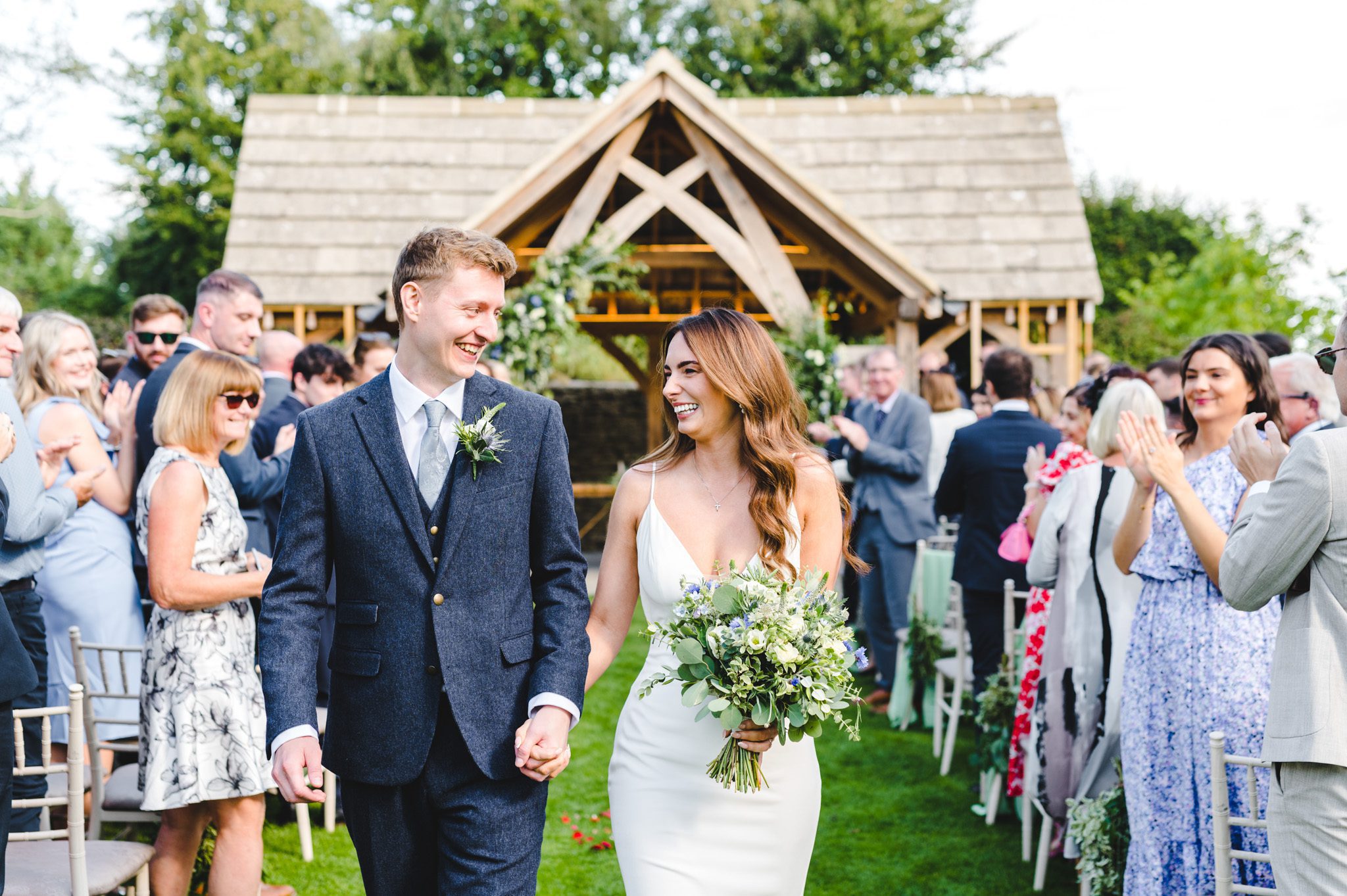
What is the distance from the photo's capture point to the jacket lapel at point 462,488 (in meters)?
2.67

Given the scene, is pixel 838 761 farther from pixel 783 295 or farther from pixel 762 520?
pixel 783 295

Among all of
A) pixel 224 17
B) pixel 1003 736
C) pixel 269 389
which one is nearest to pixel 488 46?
pixel 224 17

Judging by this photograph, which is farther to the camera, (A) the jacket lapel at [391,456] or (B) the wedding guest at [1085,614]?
(B) the wedding guest at [1085,614]

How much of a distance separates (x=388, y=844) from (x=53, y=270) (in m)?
36.6

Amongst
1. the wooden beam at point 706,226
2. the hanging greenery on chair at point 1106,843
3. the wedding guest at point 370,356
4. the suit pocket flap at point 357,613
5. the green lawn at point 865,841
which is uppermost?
the wooden beam at point 706,226

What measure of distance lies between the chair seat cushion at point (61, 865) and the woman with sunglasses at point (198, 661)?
165 mm

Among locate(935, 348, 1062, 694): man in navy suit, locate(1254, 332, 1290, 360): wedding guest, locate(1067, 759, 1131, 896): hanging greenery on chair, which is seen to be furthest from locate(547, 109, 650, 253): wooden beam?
Answer: locate(1067, 759, 1131, 896): hanging greenery on chair

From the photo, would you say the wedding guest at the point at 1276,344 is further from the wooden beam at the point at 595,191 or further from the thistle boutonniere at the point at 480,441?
the wooden beam at the point at 595,191

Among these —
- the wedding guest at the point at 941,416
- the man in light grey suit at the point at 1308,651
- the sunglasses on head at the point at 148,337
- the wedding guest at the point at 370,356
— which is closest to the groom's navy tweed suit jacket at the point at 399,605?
the man in light grey suit at the point at 1308,651

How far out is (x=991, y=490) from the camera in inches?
261

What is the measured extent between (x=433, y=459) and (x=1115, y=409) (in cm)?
300

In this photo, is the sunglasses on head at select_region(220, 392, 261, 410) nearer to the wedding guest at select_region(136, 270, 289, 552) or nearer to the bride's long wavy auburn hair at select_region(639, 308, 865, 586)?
the wedding guest at select_region(136, 270, 289, 552)

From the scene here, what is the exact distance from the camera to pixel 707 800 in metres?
3.04

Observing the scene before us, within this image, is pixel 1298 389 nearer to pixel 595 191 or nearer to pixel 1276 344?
pixel 1276 344
